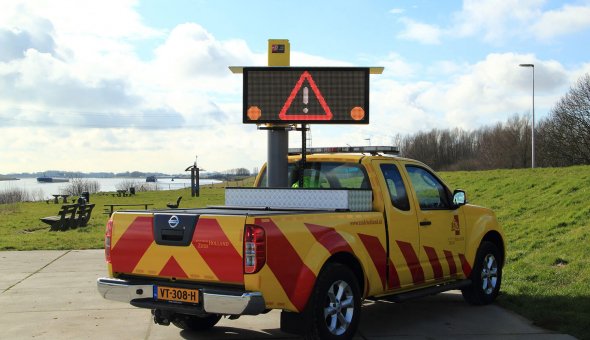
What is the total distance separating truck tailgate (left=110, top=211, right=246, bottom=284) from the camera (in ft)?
16.9

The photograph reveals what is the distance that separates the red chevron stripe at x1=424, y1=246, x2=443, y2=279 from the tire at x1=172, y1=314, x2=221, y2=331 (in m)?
2.42

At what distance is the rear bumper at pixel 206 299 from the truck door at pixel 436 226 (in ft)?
8.67

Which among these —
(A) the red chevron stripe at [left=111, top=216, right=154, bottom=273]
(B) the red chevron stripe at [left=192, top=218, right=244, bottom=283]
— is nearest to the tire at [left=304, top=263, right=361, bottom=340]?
(B) the red chevron stripe at [left=192, top=218, right=244, bottom=283]

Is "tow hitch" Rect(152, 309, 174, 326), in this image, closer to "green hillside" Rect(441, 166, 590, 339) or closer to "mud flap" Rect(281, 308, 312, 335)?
"mud flap" Rect(281, 308, 312, 335)

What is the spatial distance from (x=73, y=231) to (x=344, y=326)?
15.1 metres

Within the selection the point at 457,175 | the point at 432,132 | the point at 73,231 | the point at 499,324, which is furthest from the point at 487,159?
the point at 499,324

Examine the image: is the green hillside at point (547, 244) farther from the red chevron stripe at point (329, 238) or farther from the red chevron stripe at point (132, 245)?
the red chevron stripe at point (132, 245)

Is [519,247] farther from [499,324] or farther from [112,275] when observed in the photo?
[112,275]

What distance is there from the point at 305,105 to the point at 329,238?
2.53 m

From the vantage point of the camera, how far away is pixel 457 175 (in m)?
30.5

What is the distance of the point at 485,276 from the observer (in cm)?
804

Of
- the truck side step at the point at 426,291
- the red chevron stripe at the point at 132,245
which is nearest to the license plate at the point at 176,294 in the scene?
the red chevron stripe at the point at 132,245

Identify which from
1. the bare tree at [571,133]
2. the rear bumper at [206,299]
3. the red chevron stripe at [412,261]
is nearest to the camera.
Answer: the rear bumper at [206,299]

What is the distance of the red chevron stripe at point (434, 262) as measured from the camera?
710 cm
